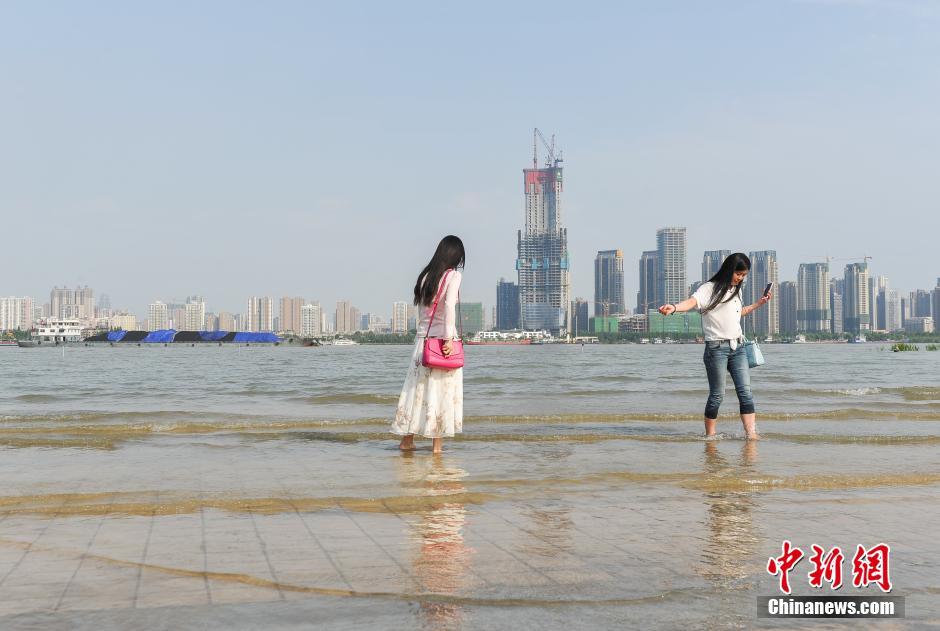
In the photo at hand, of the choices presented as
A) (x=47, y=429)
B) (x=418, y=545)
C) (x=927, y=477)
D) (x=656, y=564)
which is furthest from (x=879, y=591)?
(x=47, y=429)

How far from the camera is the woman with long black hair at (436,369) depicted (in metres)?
8.30

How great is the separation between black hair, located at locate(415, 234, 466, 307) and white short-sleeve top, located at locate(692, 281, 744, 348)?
9.51ft

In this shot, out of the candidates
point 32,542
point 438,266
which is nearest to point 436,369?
point 438,266

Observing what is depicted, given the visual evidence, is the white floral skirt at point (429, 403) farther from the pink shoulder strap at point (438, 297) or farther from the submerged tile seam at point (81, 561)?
the submerged tile seam at point (81, 561)

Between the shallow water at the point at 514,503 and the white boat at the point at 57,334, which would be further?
the white boat at the point at 57,334

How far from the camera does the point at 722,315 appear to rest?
Result: 31.3 feet

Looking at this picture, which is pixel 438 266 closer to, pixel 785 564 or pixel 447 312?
pixel 447 312

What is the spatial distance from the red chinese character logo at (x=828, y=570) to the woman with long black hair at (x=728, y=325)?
5880 mm

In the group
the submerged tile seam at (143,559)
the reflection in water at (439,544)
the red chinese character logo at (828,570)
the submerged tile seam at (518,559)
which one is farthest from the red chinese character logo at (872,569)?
the submerged tile seam at (143,559)

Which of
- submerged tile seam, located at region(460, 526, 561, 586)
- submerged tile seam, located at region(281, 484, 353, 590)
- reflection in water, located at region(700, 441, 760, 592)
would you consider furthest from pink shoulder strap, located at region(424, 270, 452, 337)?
submerged tile seam, located at region(460, 526, 561, 586)

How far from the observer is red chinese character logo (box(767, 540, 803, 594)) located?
3363 mm

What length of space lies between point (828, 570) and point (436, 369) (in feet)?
17.3

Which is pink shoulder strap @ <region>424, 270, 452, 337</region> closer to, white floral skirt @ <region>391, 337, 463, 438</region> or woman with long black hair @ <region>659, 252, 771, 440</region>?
white floral skirt @ <region>391, 337, 463, 438</region>

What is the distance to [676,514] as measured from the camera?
16.5 feet
